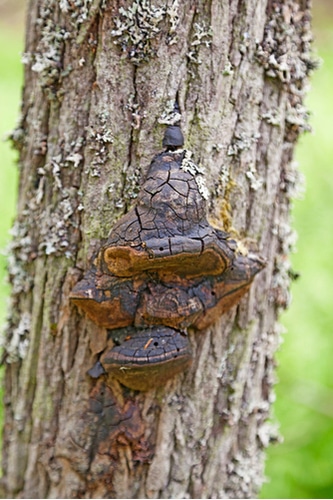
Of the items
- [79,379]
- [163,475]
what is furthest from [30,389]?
[163,475]

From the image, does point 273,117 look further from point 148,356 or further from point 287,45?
point 148,356

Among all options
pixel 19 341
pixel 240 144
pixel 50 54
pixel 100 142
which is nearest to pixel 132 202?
pixel 100 142

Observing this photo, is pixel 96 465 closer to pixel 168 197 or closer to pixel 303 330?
pixel 168 197

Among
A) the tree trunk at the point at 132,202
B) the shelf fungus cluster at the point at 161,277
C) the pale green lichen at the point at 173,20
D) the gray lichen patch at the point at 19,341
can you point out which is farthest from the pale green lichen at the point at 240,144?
the gray lichen patch at the point at 19,341

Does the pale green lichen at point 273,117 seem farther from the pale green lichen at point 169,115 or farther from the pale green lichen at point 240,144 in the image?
the pale green lichen at point 169,115

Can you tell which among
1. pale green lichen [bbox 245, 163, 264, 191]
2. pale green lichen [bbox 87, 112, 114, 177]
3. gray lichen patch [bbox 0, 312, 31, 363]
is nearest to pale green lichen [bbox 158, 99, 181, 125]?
pale green lichen [bbox 87, 112, 114, 177]

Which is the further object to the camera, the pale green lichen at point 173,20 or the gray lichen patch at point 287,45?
the gray lichen patch at point 287,45
